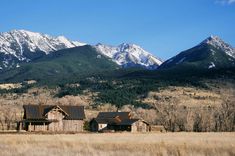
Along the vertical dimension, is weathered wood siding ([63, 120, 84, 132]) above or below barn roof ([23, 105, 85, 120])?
below

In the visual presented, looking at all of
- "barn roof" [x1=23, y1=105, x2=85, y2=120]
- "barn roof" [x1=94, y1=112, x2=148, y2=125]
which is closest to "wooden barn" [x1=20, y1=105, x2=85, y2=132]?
"barn roof" [x1=23, y1=105, x2=85, y2=120]

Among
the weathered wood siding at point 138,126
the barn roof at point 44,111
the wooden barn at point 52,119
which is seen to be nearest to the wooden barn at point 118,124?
the weathered wood siding at point 138,126

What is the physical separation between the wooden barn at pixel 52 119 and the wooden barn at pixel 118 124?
7.89 m

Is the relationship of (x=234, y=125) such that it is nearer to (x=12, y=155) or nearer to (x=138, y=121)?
(x=138, y=121)

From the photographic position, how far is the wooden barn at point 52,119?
107938 millimetres

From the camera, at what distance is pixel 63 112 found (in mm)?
111688

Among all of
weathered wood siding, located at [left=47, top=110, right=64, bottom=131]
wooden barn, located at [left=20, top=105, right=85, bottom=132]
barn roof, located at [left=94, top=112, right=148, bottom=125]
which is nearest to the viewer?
wooden barn, located at [left=20, top=105, right=85, bottom=132]

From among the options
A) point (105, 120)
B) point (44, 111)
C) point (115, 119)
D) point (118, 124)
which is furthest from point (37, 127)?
point (115, 119)

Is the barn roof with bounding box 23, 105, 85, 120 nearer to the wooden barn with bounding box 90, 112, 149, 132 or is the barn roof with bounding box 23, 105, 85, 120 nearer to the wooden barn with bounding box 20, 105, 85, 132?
the wooden barn with bounding box 20, 105, 85, 132

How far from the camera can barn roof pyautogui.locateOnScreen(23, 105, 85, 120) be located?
10856cm

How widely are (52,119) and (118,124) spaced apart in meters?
18.8

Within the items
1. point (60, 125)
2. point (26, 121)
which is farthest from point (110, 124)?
point (26, 121)

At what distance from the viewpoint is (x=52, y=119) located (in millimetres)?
109188

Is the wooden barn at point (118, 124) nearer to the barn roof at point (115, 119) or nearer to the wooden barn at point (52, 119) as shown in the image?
the barn roof at point (115, 119)
